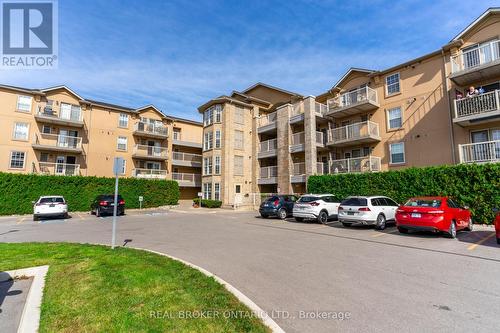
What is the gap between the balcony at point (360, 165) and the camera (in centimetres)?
2191

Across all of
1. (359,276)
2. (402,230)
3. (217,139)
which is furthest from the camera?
(217,139)

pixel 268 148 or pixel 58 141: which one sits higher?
pixel 58 141

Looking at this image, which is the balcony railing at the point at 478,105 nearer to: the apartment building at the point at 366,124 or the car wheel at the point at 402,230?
the apartment building at the point at 366,124

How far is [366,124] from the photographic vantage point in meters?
22.8

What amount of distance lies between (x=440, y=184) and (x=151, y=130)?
3179cm

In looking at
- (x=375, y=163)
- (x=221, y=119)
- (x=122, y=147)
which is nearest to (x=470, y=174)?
(x=375, y=163)

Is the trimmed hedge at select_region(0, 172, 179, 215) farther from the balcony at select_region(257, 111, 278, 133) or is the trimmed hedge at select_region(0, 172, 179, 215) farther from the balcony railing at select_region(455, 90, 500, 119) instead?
the balcony railing at select_region(455, 90, 500, 119)

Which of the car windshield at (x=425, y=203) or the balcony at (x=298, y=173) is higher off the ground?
the balcony at (x=298, y=173)

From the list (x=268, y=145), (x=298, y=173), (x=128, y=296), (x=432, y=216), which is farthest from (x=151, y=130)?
(x=128, y=296)

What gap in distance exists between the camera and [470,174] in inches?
575

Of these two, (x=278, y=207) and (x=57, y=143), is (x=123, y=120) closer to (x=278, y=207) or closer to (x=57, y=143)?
(x=57, y=143)

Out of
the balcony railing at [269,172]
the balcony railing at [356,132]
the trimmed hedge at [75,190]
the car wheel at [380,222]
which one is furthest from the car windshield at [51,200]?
the balcony railing at [356,132]

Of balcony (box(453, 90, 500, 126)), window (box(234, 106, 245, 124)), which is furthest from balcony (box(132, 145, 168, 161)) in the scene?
balcony (box(453, 90, 500, 126))

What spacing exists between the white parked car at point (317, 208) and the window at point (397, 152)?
8.02 meters
